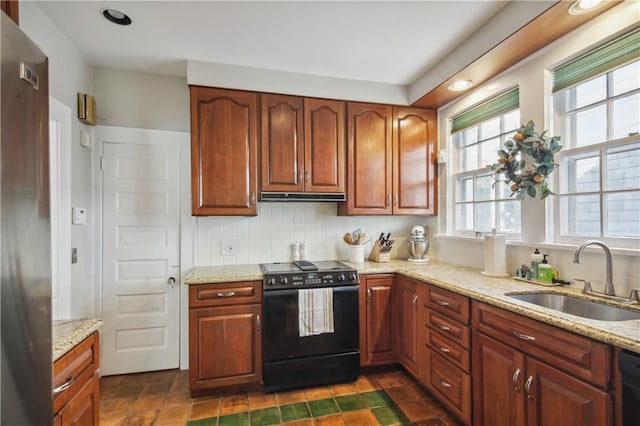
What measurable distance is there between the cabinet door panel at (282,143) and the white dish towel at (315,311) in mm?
909

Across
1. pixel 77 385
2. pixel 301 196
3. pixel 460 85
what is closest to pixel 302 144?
pixel 301 196

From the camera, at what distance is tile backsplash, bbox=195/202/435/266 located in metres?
2.81

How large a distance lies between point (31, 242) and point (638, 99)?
103 inches

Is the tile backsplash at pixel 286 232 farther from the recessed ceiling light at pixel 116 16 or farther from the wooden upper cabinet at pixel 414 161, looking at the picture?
the recessed ceiling light at pixel 116 16

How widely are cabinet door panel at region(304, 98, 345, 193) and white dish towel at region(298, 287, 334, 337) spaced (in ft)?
2.98

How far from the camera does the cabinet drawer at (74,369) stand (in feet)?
3.58

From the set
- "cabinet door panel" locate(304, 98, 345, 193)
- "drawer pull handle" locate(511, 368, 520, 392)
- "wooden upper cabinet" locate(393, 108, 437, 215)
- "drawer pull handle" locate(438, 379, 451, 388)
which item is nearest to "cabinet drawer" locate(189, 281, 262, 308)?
"cabinet door panel" locate(304, 98, 345, 193)

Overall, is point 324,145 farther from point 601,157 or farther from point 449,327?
point 601,157

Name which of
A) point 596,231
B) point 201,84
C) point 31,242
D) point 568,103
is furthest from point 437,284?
point 201,84

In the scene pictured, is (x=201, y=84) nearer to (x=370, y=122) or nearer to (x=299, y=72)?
(x=299, y=72)

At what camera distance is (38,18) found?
6.07 ft

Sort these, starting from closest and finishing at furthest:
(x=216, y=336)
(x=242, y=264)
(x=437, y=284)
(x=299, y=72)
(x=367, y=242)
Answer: (x=437, y=284)
(x=216, y=336)
(x=299, y=72)
(x=242, y=264)
(x=367, y=242)

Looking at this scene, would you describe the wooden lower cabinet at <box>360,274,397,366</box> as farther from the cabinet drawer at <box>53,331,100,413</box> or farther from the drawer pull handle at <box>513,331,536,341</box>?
the cabinet drawer at <box>53,331,100,413</box>

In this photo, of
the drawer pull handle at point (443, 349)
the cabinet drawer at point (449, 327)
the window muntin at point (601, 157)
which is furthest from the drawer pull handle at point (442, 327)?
the window muntin at point (601, 157)
